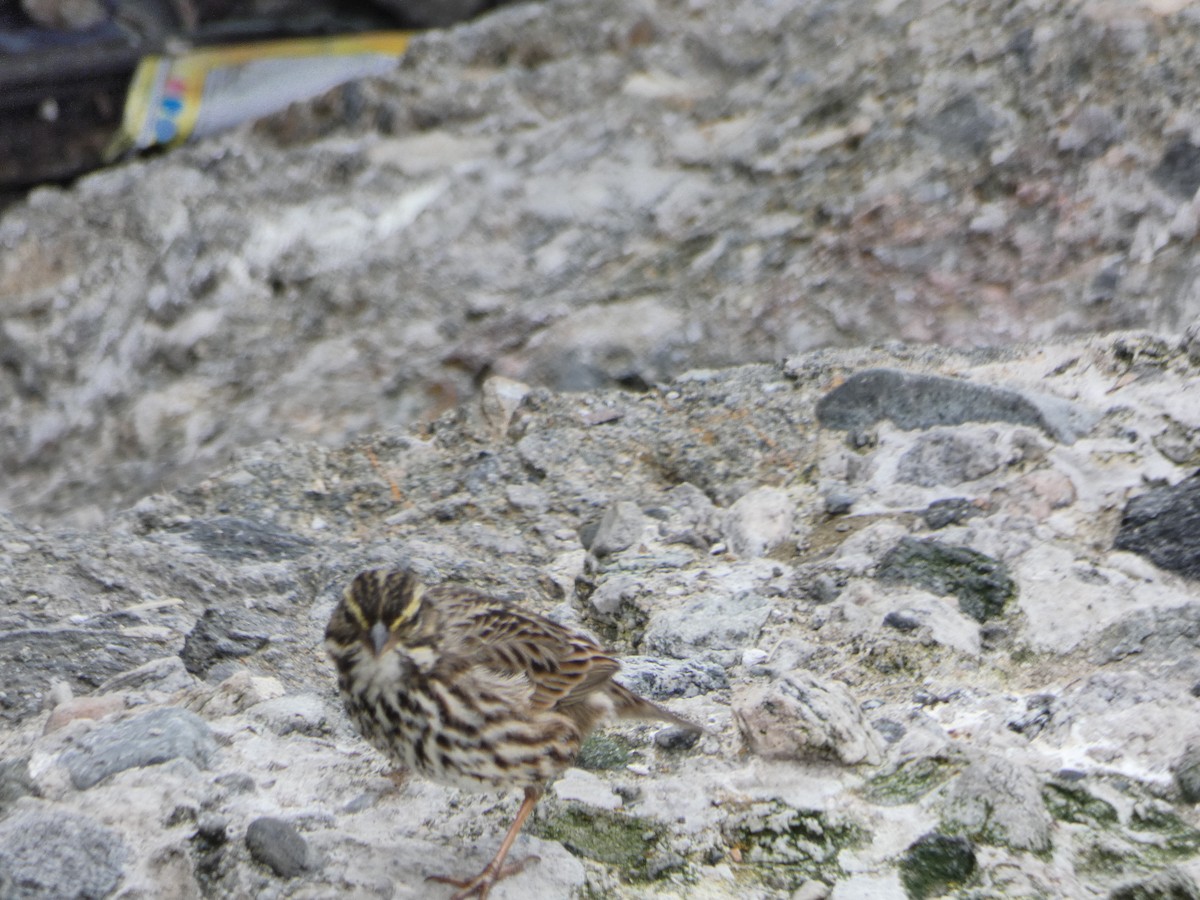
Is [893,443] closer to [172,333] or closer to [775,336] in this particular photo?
[775,336]

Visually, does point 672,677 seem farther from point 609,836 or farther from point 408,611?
point 408,611

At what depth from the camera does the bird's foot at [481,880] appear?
10.9ft

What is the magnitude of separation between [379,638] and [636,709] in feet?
2.50

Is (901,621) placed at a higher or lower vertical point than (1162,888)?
higher

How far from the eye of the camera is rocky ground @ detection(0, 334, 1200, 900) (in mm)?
3414

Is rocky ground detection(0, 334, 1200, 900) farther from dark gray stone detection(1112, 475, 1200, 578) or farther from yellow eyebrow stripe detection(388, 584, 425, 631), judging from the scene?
yellow eyebrow stripe detection(388, 584, 425, 631)

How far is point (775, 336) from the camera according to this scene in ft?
18.9

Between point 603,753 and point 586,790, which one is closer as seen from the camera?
point 586,790

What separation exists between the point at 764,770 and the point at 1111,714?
942 millimetres

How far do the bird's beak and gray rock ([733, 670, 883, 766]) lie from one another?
3.26 feet

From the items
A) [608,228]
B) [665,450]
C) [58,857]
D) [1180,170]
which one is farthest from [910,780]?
[608,228]

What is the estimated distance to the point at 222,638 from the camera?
4.44 meters

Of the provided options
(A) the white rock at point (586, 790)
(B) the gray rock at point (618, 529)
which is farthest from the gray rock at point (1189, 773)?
(B) the gray rock at point (618, 529)

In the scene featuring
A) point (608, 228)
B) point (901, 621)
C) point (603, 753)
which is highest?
point (608, 228)
